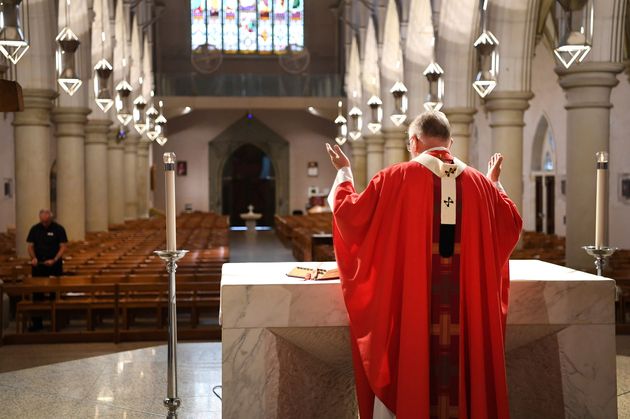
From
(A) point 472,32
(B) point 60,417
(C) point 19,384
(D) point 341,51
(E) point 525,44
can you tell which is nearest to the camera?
(B) point 60,417

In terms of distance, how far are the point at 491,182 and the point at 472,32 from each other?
38.0ft

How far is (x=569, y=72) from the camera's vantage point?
34.9 ft

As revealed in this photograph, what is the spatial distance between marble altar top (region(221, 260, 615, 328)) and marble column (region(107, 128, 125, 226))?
69.2ft

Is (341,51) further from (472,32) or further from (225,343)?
(225,343)

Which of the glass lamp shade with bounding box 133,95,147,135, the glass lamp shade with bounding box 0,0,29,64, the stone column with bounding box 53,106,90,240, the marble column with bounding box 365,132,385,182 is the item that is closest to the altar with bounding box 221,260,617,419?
the glass lamp shade with bounding box 0,0,29,64

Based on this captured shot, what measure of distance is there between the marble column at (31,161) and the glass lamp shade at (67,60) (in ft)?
11.2

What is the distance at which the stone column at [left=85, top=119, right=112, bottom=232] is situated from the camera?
2111 cm

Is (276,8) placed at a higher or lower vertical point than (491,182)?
higher

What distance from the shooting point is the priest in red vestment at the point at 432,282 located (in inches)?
164

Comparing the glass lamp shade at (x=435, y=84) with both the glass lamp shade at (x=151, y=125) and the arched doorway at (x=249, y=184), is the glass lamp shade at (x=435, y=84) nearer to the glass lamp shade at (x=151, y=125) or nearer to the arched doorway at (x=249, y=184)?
the glass lamp shade at (x=151, y=125)

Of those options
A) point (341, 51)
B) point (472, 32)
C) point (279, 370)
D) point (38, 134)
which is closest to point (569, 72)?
point (472, 32)

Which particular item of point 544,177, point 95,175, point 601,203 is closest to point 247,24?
point 95,175

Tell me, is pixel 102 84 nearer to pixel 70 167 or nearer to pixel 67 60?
pixel 67 60

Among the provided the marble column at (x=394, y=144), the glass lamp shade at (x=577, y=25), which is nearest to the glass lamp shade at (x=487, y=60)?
the glass lamp shade at (x=577, y=25)
